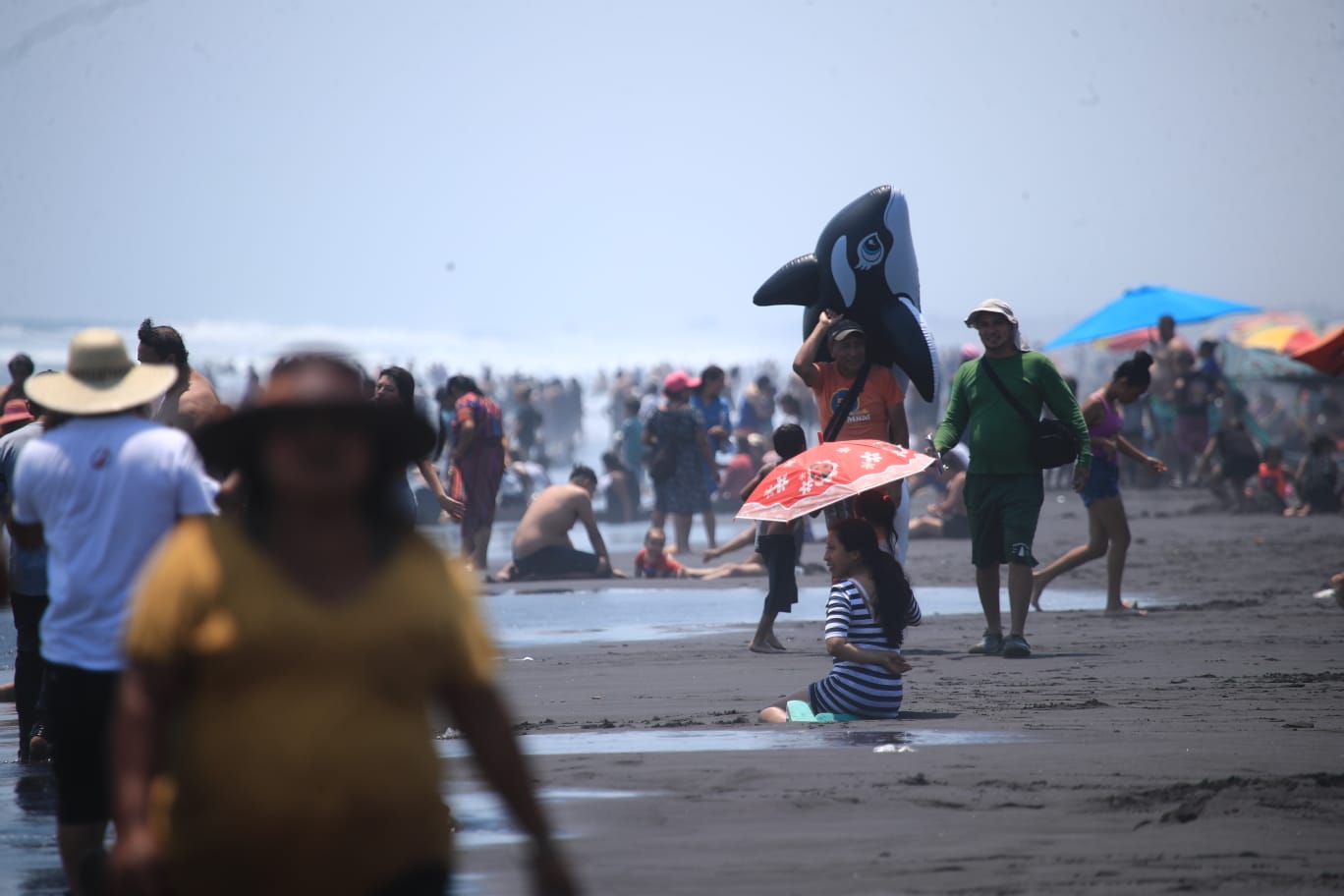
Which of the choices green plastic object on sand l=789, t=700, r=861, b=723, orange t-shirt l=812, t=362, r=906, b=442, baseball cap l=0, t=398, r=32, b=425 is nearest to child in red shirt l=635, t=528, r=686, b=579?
orange t-shirt l=812, t=362, r=906, b=442

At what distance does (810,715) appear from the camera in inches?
287

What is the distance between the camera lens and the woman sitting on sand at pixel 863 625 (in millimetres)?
7008

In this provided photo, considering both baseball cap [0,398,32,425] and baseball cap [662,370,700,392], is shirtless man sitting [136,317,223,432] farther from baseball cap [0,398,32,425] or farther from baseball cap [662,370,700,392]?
baseball cap [662,370,700,392]

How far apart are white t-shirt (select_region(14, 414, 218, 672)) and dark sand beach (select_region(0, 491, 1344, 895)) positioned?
3.36 feet

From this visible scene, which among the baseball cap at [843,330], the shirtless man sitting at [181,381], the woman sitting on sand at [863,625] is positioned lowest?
the woman sitting on sand at [863,625]

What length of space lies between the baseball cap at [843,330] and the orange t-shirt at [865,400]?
0.18 meters

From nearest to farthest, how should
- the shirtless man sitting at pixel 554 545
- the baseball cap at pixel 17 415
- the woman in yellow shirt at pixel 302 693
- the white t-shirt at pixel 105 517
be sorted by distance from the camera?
the woman in yellow shirt at pixel 302 693, the white t-shirt at pixel 105 517, the baseball cap at pixel 17 415, the shirtless man sitting at pixel 554 545

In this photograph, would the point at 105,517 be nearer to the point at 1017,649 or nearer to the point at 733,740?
the point at 733,740

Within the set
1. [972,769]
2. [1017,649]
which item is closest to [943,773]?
[972,769]

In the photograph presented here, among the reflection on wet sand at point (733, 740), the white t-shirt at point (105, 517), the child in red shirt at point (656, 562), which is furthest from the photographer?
the child in red shirt at point (656, 562)

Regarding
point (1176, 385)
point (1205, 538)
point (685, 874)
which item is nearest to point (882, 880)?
point (685, 874)

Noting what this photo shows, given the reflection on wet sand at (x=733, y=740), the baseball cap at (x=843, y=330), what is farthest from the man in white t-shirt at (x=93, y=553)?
the baseball cap at (x=843, y=330)

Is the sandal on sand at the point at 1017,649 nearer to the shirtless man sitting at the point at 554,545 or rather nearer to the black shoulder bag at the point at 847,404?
the black shoulder bag at the point at 847,404

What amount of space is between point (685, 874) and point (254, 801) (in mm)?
2254
